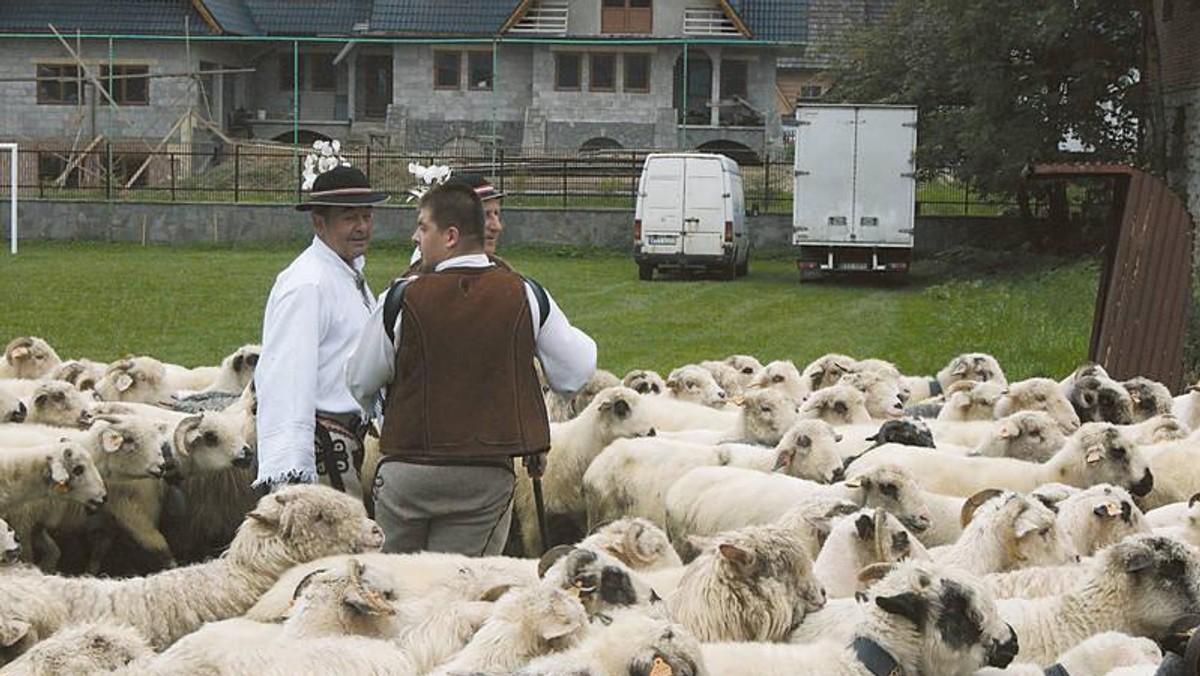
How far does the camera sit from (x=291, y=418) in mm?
7645

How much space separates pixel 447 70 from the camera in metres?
58.8

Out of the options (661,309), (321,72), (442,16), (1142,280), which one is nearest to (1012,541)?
(1142,280)

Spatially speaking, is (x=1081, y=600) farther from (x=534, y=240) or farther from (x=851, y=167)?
(x=534, y=240)

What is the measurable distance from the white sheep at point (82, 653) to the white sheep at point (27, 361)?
27.6ft

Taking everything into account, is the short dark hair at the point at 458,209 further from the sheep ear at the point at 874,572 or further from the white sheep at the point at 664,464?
the white sheep at the point at 664,464

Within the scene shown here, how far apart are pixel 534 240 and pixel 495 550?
117ft

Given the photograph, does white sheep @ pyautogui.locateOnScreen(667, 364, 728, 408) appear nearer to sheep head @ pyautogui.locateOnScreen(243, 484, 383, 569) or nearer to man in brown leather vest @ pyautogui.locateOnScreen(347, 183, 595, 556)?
man in brown leather vest @ pyautogui.locateOnScreen(347, 183, 595, 556)

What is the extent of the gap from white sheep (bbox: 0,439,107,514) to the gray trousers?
115 inches

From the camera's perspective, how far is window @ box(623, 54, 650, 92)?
Answer: 2287 inches

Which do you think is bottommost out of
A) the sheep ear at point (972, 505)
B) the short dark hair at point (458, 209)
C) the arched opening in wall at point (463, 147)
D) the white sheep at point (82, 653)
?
the white sheep at point (82, 653)

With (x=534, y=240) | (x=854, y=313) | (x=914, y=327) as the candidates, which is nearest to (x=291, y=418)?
(x=914, y=327)

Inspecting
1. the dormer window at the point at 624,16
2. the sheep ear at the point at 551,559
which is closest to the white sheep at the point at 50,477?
the sheep ear at the point at 551,559

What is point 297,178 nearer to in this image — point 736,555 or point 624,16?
point 624,16

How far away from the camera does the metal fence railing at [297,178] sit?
44844 mm
